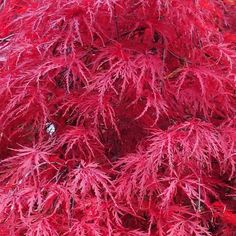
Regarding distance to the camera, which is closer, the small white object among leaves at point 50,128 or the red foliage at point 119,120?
the red foliage at point 119,120

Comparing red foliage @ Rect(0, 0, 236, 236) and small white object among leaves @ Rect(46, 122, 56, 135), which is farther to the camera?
small white object among leaves @ Rect(46, 122, 56, 135)

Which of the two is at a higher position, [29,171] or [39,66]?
[39,66]

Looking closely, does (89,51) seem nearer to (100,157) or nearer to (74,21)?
(74,21)

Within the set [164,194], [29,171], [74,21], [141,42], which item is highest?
[74,21]

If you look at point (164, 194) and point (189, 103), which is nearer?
point (164, 194)

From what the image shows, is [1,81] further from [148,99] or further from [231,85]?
[231,85]

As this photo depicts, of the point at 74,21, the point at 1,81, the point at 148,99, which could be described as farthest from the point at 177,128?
the point at 1,81
